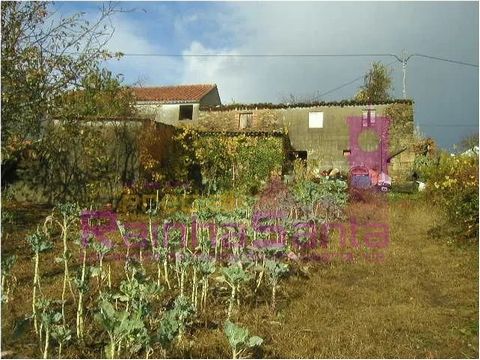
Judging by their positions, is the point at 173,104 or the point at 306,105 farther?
the point at 173,104

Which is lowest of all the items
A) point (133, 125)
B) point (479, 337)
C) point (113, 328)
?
point (479, 337)

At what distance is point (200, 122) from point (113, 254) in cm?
2022

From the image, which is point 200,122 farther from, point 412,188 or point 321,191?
point 321,191

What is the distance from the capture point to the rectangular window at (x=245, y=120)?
1025 inches

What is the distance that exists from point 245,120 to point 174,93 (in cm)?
769

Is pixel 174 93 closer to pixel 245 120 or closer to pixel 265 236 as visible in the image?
pixel 245 120

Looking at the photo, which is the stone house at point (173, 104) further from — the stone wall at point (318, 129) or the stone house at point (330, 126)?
the stone wall at point (318, 129)

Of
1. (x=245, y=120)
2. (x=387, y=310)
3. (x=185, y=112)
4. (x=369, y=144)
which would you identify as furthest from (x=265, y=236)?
(x=185, y=112)

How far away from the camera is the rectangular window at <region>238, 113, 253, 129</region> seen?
85.4 ft

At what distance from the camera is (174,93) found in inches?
1248

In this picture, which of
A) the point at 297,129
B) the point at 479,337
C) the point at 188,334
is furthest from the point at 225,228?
the point at 297,129

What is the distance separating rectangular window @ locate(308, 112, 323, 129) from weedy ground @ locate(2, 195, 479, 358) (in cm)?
1774

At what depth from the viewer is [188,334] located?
4133 mm

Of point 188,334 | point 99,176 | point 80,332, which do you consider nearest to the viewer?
point 80,332
